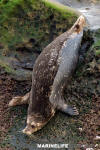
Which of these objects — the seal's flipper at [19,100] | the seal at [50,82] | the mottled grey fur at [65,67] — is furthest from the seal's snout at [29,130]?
the seal's flipper at [19,100]

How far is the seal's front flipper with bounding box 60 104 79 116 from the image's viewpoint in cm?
674

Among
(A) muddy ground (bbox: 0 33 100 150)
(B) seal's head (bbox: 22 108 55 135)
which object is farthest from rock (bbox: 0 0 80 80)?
(B) seal's head (bbox: 22 108 55 135)

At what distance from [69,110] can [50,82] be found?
66 cm

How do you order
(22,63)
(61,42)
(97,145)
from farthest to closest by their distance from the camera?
(22,63) → (61,42) → (97,145)

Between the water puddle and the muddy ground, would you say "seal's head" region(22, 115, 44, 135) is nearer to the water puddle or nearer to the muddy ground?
the muddy ground

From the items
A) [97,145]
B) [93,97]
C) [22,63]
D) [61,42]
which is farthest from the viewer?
[22,63]

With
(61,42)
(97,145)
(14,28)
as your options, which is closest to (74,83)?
(61,42)

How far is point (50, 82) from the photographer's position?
6.78m

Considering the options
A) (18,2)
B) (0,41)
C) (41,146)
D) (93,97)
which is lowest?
(41,146)

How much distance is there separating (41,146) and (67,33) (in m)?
2.80

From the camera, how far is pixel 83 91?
23.3 feet

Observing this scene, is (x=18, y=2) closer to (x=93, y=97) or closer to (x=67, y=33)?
(x=67, y=33)

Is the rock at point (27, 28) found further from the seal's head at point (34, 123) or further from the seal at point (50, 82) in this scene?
the seal's head at point (34, 123)

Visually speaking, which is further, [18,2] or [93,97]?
[18,2]
